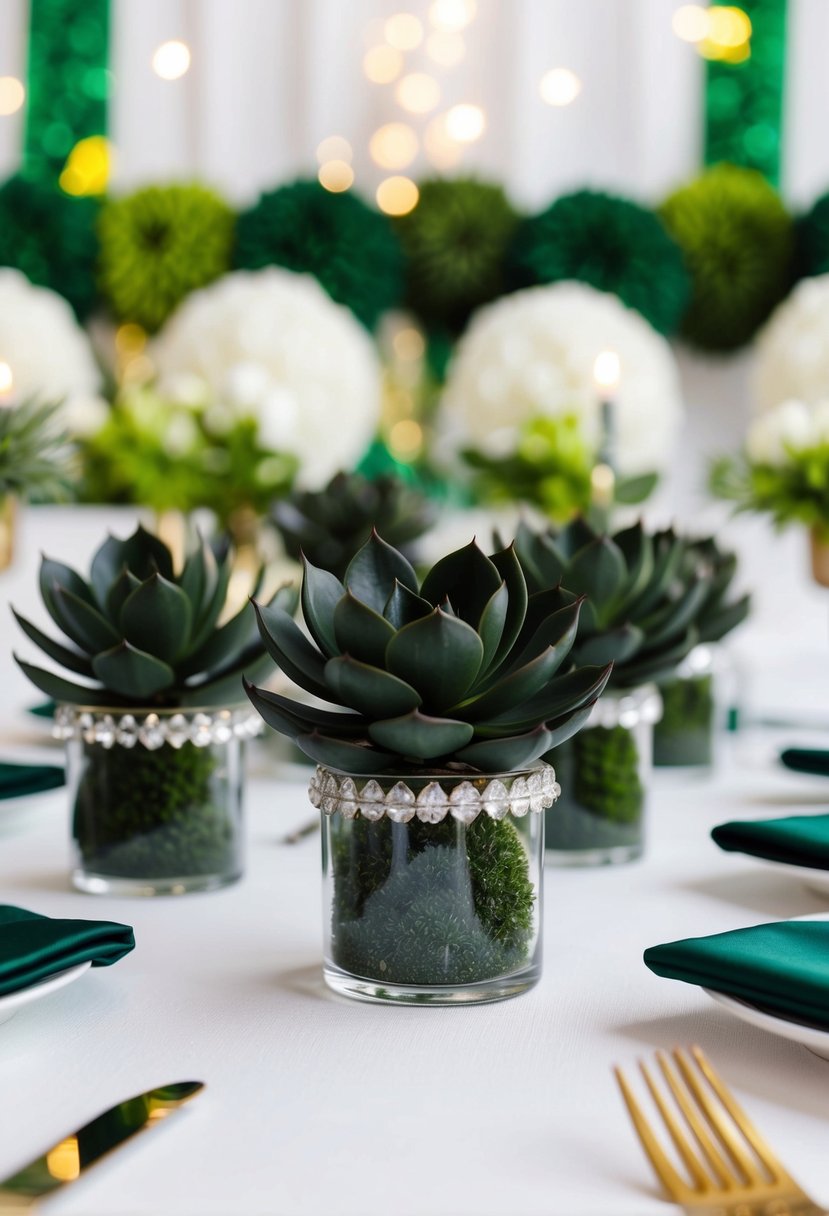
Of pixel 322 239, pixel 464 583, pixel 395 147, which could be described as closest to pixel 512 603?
pixel 464 583

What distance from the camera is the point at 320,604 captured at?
0.51 meters

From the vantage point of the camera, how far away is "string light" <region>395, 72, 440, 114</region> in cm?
251

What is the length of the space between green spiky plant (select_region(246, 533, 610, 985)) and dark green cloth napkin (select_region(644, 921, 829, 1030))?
68 mm

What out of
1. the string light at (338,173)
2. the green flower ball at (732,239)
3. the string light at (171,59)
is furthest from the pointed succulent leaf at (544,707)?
the string light at (171,59)

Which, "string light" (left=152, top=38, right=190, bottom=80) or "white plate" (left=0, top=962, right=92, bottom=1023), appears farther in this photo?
"string light" (left=152, top=38, right=190, bottom=80)

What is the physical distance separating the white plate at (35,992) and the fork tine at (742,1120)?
0.22 meters

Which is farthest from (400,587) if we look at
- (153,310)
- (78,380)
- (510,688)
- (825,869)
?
(153,310)

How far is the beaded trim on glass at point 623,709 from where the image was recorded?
73cm

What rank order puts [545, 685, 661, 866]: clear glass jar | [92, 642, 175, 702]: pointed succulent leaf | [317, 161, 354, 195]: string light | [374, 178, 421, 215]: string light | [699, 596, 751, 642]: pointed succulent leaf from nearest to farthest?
[92, 642, 175, 702]: pointed succulent leaf
[545, 685, 661, 866]: clear glass jar
[699, 596, 751, 642]: pointed succulent leaf
[374, 178, 421, 215]: string light
[317, 161, 354, 195]: string light

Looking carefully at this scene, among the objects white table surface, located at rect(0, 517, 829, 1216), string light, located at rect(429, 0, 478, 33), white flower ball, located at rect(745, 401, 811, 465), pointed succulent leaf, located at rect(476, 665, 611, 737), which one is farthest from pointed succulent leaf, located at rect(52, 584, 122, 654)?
string light, located at rect(429, 0, 478, 33)

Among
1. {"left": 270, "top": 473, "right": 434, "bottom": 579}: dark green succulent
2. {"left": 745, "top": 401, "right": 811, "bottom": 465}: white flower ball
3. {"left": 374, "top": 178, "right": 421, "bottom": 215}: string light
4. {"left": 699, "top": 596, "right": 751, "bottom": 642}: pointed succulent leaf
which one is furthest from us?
{"left": 374, "top": 178, "right": 421, "bottom": 215}: string light

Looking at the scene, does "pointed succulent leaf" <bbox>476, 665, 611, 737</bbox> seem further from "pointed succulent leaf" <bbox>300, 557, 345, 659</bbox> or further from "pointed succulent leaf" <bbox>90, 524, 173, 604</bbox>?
"pointed succulent leaf" <bbox>90, 524, 173, 604</bbox>

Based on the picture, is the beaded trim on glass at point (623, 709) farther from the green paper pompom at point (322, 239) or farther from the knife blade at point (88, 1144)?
the green paper pompom at point (322, 239)

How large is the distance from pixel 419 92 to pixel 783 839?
2178 millimetres
